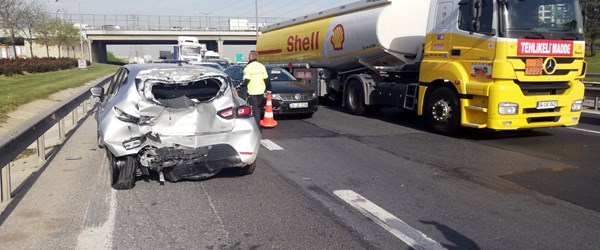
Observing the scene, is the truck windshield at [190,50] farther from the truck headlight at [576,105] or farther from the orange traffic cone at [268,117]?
the truck headlight at [576,105]

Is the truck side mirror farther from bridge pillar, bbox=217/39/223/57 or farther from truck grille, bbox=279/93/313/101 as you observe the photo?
bridge pillar, bbox=217/39/223/57

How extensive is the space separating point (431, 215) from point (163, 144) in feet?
10.4

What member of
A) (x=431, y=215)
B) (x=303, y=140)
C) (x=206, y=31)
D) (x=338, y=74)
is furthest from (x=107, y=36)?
(x=431, y=215)

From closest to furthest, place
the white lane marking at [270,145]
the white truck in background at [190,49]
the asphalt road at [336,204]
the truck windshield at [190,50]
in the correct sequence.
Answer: the asphalt road at [336,204]
the white lane marking at [270,145]
the white truck in background at [190,49]
the truck windshield at [190,50]

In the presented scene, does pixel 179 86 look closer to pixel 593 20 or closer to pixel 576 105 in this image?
pixel 576 105

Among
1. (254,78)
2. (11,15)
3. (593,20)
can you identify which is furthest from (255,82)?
(593,20)

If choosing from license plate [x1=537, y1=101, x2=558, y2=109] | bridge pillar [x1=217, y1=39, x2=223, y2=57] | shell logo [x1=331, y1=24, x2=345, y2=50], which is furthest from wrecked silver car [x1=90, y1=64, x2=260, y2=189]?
bridge pillar [x1=217, y1=39, x2=223, y2=57]

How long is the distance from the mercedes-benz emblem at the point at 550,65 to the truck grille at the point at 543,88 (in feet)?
0.83

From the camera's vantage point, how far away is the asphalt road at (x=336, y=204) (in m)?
4.40

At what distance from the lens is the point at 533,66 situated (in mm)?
8977

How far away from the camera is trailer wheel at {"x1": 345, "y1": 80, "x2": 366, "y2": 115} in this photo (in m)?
13.5

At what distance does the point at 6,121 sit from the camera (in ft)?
38.7

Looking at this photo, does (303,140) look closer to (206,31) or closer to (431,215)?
(431,215)

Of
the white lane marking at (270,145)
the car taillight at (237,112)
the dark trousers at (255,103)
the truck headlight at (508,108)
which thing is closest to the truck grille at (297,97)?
the dark trousers at (255,103)
